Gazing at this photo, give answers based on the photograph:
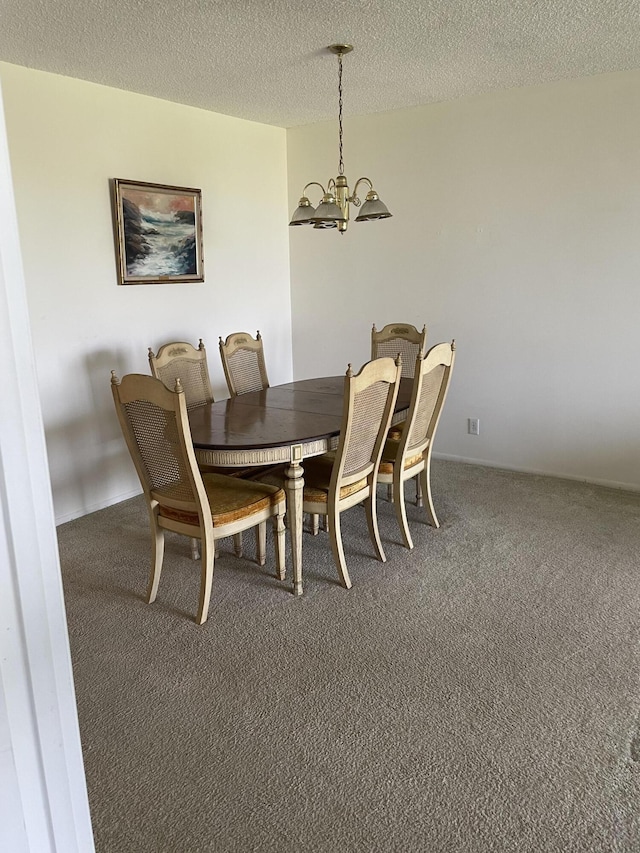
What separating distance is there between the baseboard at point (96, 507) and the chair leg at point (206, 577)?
151cm

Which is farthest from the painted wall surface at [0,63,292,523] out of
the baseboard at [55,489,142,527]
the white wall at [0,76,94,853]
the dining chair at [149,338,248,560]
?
the white wall at [0,76,94,853]

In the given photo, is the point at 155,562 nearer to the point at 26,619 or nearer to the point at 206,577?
the point at 206,577

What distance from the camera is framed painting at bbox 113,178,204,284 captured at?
3969 mm

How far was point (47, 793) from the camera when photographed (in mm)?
873

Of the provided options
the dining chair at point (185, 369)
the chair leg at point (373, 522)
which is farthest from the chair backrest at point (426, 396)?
the dining chair at point (185, 369)

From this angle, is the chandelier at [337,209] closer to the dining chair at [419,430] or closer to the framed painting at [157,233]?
the dining chair at [419,430]

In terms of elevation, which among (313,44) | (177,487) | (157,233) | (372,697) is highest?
(313,44)

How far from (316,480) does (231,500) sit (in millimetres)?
478

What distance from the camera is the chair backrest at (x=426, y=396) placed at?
125 inches

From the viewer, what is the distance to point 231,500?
9.33 feet

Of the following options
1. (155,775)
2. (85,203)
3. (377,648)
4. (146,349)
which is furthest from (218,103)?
(155,775)

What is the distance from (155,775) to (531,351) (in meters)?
3.50

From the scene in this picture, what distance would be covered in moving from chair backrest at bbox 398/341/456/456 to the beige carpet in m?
0.54

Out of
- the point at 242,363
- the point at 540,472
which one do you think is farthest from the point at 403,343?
the point at 540,472
